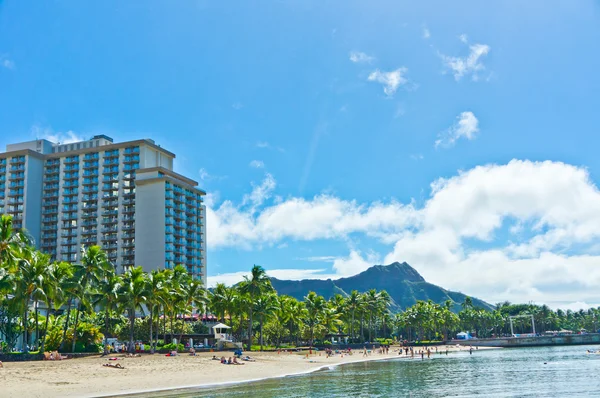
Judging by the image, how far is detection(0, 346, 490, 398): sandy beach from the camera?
39375 millimetres

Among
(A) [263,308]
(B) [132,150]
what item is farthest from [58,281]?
(B) [132,150]

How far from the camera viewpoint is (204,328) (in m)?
113

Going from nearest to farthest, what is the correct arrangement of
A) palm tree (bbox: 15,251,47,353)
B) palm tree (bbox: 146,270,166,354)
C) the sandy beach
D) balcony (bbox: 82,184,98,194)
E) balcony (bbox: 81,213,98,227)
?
1. the sandy beach
2. palm tree (bbox: 15,251,47,353)
3. palm tree (bbox: 146,270,166,354)
4. balcony (bbox: 81,213,98,227)
5. balcony (bbox: 82,184,98,194)

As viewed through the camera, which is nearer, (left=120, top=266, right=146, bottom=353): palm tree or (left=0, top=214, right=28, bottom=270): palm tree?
(left=0, top=214, right=28, bottom=270): palm tree

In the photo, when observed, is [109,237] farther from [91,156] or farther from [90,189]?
[91,156]

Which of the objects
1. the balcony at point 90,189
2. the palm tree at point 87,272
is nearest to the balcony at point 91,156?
the balcony at point 90,189

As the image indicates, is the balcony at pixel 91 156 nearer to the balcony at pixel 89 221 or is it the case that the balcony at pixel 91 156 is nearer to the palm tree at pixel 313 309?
the balcony at pixel 89 221

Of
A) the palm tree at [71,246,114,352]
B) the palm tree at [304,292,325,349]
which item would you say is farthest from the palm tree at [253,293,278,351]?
the palm tree at [71,246,114,352]

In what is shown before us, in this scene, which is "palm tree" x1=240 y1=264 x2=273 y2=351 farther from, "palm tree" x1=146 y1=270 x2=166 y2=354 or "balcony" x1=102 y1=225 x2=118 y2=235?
"balcony" x1=102 y1=225 x2=118 y2=235

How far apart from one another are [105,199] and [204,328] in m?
68.0

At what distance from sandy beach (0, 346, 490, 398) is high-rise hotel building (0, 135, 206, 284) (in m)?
90.8

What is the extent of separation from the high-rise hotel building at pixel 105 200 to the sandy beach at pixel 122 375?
298 ft

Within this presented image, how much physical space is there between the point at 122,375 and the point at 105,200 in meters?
123

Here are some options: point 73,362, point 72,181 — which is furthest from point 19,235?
Answer: point 72,181
